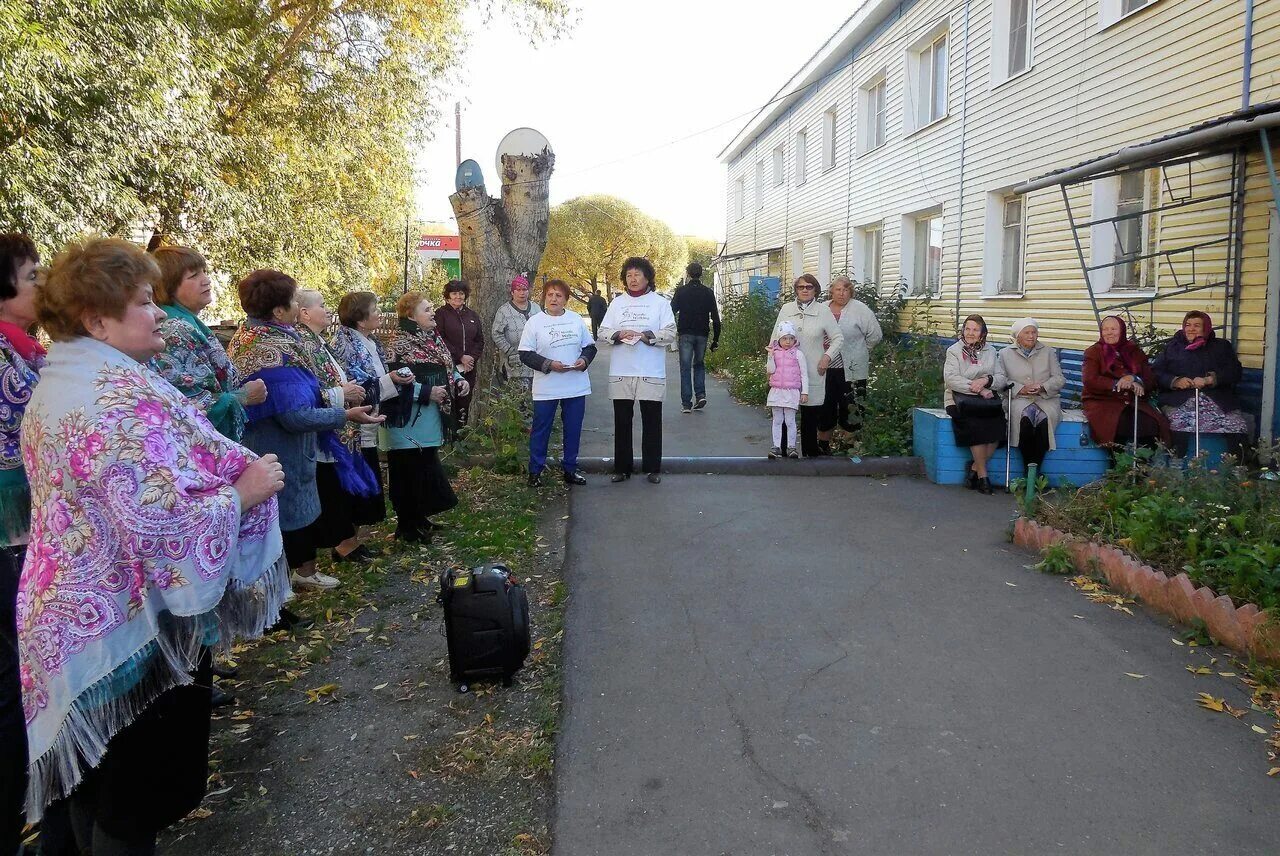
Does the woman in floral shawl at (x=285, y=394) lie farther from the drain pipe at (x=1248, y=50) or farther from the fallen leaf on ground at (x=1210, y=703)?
the drain pipe at (x=1248, y=50)

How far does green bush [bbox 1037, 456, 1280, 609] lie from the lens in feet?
14.8

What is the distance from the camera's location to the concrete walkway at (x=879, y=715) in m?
3.02

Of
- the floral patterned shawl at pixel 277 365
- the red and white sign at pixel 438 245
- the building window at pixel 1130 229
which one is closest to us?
the floral patterned shawl at pixel 277 365

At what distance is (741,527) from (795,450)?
2.27m

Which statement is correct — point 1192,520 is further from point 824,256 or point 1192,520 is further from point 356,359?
point 824,256

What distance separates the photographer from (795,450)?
889 centimetres

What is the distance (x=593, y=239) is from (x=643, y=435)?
3899 cm

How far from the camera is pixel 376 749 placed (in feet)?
11.8

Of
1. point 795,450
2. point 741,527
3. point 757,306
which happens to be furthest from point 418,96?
point 741,527

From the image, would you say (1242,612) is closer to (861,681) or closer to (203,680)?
(861,681)

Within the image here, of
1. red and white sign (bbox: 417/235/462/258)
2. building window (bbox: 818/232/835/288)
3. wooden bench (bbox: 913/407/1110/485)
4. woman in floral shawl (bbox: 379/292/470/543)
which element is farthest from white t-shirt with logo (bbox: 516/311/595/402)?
building window (bbox: 818/232/835/288)

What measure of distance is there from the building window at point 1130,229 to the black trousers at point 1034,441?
9.34 ft

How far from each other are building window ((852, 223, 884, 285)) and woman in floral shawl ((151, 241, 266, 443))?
15078 mm

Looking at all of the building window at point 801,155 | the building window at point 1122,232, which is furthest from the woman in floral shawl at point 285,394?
the building window at point 801,155
